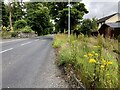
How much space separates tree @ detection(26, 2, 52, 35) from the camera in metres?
72.0

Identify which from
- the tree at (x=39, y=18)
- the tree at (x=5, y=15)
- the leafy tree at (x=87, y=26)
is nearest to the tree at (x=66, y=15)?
the leafy tree at (x=87, y=26)

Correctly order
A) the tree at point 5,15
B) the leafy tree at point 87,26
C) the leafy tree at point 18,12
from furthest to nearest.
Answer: the leafy tree at point 18,12
the tree at point 5,15
the leafy tree at point 87,26

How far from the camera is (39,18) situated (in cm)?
7281

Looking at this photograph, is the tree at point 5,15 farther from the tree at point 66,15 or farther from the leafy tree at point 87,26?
the leafy tree at point 87,26

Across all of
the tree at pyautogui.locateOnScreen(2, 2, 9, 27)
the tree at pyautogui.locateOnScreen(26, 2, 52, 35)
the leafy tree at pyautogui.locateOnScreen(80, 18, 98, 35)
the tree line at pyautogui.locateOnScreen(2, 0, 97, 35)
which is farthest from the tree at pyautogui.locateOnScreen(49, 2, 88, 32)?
the tree at pyautogui.locateOnScreen(26, 2, 52, 35)

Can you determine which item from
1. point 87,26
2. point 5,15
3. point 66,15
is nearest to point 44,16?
point 5,15

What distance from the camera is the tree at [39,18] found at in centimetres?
7200

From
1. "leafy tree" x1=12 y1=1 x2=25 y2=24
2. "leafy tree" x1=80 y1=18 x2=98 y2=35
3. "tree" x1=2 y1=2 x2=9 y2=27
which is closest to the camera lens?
"leafy tree" x1=80 y1=18 x2=98 y2=35

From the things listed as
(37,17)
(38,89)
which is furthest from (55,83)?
(37,17)

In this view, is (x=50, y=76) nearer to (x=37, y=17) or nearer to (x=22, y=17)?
(x=37, y=17)

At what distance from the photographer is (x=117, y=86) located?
4742mm

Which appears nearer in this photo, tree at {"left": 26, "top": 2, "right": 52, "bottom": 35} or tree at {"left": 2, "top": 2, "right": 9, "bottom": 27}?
tree at {"left": 2, "top": 2, "right": 9, "bottom": 27}

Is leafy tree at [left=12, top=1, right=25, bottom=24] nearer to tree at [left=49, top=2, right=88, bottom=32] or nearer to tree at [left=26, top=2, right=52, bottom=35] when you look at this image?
tree at [left=26, top=2, right=52, bottom=35]

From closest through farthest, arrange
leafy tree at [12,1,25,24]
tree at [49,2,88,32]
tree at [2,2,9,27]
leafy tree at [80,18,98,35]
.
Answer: tree at [49,2,88,32] < leafy tree at [80,18,98,35] < tree at [2,2,9,27] < leafy tree at [12,1,25,24]
